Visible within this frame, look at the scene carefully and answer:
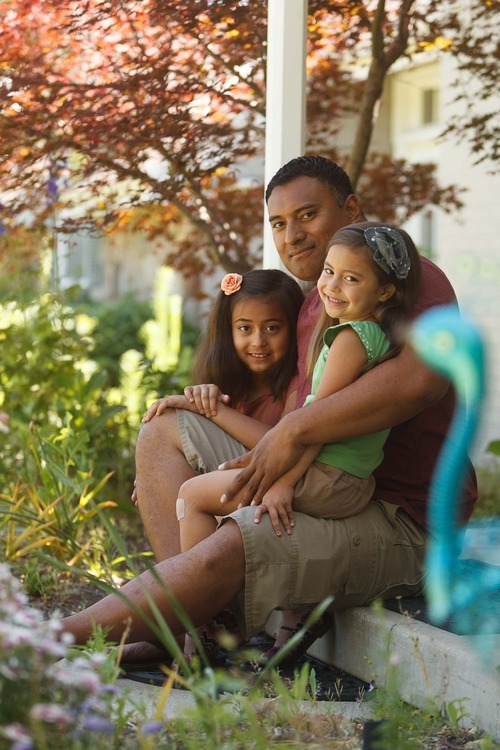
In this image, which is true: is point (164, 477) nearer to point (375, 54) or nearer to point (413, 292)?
point (413, 292)

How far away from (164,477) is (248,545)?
0.48 meters

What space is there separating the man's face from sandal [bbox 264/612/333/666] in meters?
0.97

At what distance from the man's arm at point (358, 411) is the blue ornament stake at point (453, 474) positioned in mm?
50

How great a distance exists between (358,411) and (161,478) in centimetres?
64

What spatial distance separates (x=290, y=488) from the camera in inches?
101

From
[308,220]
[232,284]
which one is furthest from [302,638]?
[308,220]

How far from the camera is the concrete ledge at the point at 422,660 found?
7.27ft

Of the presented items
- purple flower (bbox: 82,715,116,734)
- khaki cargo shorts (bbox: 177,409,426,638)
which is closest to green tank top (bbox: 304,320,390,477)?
khaki cargo shorts (bbox: 177,409,426,638)

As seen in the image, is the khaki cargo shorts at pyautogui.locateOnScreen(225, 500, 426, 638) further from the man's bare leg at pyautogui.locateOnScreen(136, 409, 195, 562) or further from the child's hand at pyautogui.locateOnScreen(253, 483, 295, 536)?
the man's bare leg at pyautogui.locateOnScreen(136, 409, 195, 562)

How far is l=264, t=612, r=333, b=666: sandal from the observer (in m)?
2.68

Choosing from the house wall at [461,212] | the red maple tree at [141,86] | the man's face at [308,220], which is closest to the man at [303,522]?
the man's face at [308,220]

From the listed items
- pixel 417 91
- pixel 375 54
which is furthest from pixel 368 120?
pixel 417 91

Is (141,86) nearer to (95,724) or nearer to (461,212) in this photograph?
(95,724)

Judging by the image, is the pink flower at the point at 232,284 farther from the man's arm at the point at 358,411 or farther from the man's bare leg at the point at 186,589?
the man's bare leg at the point at 186,589
